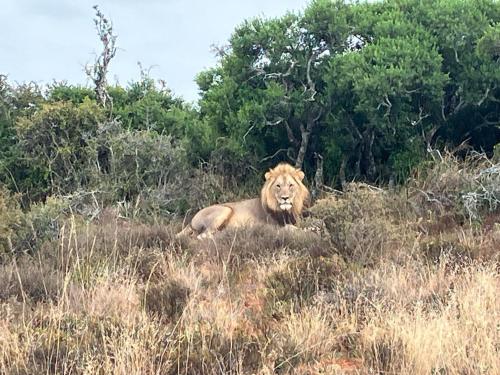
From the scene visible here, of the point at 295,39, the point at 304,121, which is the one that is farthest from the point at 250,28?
the point at 304,121

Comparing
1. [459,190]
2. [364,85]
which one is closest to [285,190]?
[364,85]

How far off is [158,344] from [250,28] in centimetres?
1001

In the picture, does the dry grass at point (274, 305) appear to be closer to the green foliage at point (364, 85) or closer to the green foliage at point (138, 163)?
the green foliage at point (364, 85)

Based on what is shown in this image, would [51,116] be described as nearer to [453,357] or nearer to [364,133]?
[364,133]

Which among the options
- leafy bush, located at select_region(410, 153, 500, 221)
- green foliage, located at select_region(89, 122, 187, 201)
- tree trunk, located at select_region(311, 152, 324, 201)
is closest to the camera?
leafy bush, located at select_region(410, 153, 500, 221)

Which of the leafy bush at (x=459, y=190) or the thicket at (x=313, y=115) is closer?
the leafy bush at (x=459, y=190)

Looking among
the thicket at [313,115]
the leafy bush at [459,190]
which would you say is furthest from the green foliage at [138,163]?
the leafy bush at [459,190]

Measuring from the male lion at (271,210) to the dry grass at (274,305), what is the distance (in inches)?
82.5

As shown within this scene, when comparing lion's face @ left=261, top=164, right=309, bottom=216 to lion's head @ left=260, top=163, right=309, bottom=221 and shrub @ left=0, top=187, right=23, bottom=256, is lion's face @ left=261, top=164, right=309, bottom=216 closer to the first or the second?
lion's head @ left=260, top=163, right=309, bottom=221

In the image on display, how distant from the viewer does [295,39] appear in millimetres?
13930

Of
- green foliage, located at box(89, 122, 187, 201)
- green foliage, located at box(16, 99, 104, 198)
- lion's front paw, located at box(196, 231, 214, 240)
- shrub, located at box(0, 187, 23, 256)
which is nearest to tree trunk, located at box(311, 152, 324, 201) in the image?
lion's front paw, located at box(196, 231, 214, 240)

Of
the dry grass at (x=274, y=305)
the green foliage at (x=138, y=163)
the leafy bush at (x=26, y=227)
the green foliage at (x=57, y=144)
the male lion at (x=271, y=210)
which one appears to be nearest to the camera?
the dry grass at (x=274, y=305)

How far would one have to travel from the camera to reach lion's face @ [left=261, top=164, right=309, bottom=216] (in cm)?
1212

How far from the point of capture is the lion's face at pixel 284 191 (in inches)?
477
